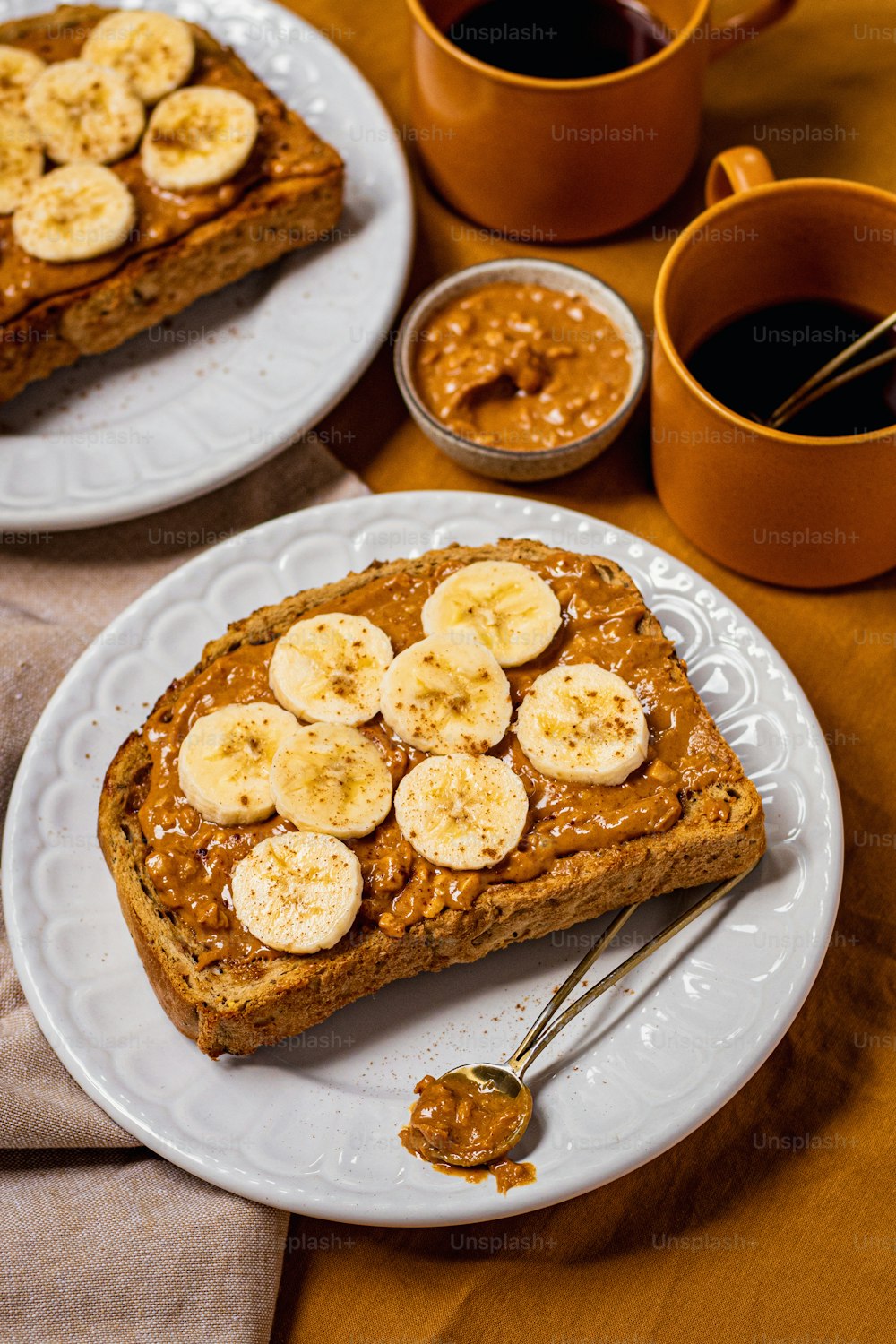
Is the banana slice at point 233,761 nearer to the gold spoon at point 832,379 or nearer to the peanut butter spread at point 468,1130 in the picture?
the peanut butter spread at point 468,1130

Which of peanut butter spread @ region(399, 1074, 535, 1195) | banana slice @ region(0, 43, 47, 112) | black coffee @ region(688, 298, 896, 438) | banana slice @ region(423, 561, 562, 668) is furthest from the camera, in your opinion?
banana slice @ region(0, 43, 47, 112)

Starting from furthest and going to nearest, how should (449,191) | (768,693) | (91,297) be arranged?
(449,191), (91,297), (768,693)

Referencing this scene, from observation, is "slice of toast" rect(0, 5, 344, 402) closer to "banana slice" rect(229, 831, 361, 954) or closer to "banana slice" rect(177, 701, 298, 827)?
"banana slice" rect(177, 701, 298, 827)

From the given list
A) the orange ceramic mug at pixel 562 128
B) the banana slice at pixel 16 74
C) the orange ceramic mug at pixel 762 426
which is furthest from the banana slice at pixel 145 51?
the orange ceramic mug at pixel 762 426

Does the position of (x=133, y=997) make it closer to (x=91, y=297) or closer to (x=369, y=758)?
(x=369, y=758)

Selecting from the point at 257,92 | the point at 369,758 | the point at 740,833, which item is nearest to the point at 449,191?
the point at 257,92

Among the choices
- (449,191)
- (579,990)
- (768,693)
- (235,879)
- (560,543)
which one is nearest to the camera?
(235,879)

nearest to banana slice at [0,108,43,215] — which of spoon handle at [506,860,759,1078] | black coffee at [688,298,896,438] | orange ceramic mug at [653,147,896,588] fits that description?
orange ceramic mug at [653,147,896,588]
